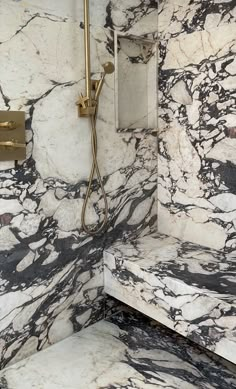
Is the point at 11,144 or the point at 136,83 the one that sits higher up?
the point at 136,83

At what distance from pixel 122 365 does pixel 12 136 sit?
109cm

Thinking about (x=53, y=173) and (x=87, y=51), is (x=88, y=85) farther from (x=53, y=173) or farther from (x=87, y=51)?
(x=53, y=173)

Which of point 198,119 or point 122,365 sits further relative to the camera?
point 198,119

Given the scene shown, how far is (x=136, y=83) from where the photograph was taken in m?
1.91

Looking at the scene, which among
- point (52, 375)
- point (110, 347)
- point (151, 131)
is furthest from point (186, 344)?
point (151, 131)

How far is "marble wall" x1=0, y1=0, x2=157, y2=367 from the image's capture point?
4.56 feet

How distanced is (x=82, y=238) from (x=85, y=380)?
627 mm

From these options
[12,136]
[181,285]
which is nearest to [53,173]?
[12,136]

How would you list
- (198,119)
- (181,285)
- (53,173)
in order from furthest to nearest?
(198,119) → (53,173) → (181,285)

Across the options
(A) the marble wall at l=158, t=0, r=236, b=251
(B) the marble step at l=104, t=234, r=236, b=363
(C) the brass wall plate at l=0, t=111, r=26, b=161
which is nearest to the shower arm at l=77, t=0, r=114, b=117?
(C) the brass wall plate at l=0, t=111, r=26, b=161

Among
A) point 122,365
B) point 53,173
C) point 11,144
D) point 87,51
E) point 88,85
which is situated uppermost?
point 87,51

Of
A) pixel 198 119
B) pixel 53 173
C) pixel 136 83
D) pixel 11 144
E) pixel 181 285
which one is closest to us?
pixel 11 144

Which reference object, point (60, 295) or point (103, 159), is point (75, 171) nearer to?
point (103, 159)

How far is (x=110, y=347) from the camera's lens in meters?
1.60
